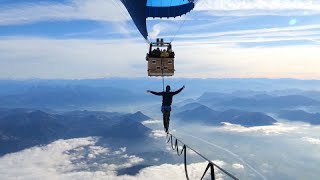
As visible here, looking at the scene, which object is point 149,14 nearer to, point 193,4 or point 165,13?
point 165,13

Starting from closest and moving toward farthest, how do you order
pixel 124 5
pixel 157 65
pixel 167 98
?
pixel 167 98 < pixel 157 65 < pixel 124 5

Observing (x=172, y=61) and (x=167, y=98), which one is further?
(x=172, y=61)

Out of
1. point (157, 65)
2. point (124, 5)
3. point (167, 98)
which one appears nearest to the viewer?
point (167, 98)

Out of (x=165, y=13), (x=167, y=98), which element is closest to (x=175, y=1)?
(x=165, y=13)

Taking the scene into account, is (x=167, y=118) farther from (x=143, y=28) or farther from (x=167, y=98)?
(x=143, y=28)

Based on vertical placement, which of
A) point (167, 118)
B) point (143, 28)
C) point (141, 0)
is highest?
point (141, 0)

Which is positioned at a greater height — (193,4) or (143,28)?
(193,4)
